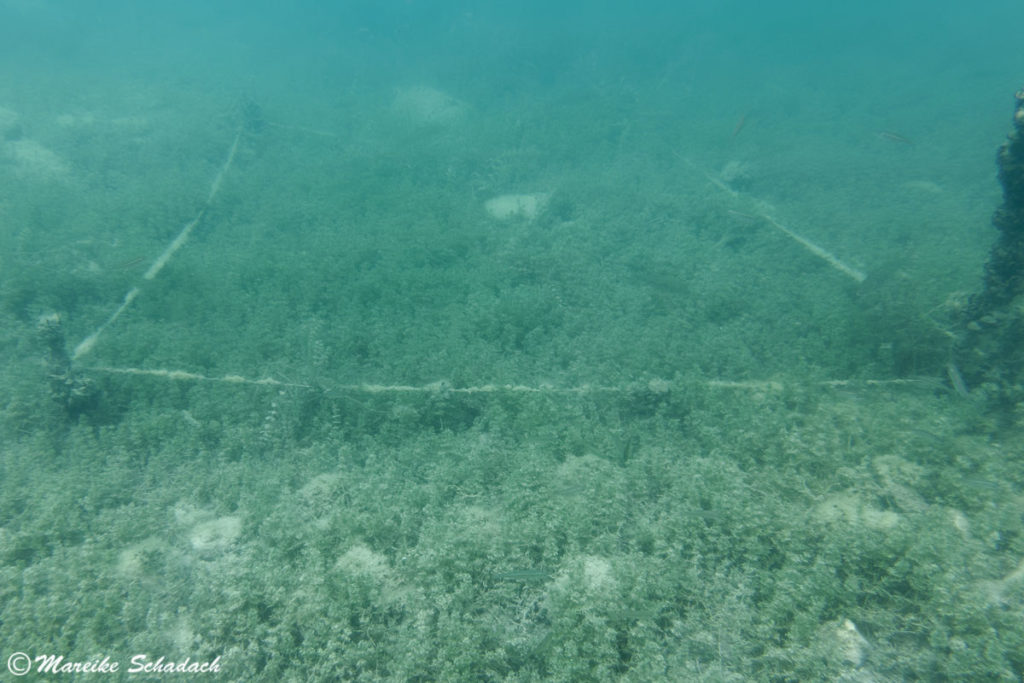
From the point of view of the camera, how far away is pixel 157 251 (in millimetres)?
10602

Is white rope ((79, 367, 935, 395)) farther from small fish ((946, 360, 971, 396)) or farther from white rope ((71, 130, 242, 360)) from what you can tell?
white rope ((71, 130, 242, 360))

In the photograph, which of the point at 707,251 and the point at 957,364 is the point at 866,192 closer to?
the point at 707,251

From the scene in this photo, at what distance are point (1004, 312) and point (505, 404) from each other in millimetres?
7026

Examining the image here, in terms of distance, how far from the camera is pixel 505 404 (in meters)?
6.96

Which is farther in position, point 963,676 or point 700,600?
point 700,600

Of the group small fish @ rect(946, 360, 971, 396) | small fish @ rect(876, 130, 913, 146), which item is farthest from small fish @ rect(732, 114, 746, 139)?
small fish @ rect(946, 360, 971, 396)

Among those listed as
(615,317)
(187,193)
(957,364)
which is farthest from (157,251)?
(957,364)

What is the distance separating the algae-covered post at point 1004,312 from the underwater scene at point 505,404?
0.04 metres

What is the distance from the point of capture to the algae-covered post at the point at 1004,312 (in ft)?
20.0

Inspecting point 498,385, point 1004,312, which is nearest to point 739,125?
point 1004,312

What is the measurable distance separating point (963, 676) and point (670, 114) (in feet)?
71.6

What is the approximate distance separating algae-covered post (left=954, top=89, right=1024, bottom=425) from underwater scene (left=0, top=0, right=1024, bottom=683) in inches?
1.5

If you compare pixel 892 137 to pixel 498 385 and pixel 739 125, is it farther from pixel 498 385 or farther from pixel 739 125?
pixel 498 385

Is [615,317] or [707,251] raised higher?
[707,251]
